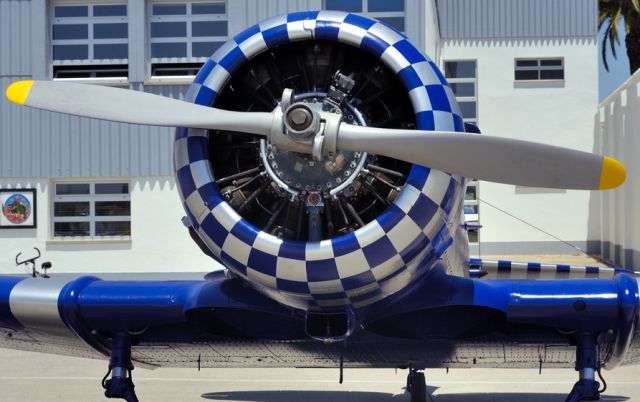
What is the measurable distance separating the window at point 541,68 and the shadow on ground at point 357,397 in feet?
81.8

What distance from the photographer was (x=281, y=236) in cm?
566

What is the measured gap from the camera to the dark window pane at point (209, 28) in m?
21.7

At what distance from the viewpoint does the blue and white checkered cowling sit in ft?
18.1

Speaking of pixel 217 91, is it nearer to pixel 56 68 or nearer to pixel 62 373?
pixel 62 373

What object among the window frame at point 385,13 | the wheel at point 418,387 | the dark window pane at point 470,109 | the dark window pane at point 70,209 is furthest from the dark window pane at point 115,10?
the wheel at point 418,387

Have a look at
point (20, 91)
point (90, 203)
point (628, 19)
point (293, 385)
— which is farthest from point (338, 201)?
point (628, 19)

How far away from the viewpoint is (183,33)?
2148 cm

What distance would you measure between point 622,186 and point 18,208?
17.1m

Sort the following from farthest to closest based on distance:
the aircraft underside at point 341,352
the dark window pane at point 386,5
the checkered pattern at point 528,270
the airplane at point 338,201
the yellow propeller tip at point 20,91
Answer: the dark window pane at point 386,5, the checkered pattern at point 528,270, the aircraft underside at point 341,352, the yellow propeller tip at point 20,91, the airplane at point 338,201

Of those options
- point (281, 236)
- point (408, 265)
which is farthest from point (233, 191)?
point (408, 265)

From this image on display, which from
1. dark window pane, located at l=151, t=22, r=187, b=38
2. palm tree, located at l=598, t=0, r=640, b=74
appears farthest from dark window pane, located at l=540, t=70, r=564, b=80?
dark window pane, located at l=151, t=22, r=187, b=38

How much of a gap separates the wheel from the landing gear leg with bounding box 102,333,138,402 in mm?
2794

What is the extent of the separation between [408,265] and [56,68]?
58.7ft

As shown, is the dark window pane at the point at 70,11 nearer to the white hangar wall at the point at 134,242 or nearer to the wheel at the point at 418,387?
the white hangar wall at the point at 134,242
